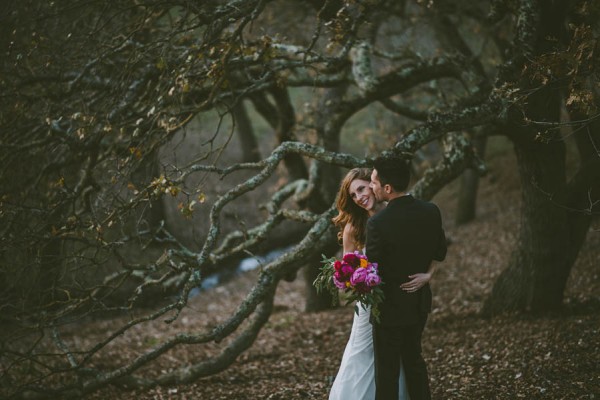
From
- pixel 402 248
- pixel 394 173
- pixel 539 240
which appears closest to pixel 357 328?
pixel 402 248

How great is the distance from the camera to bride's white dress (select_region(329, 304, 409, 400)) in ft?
15.6

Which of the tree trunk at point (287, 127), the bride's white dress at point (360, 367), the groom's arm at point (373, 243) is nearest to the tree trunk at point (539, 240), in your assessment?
the bride's white dress at point (360, 367)

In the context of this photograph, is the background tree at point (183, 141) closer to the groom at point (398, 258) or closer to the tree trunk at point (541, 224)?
the tree trunk at point (541, 224)

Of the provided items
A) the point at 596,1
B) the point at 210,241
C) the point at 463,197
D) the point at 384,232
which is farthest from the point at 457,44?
the point at 384,232

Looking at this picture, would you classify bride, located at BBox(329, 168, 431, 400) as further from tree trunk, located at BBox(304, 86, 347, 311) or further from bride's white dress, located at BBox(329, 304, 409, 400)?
tree trunk, located at BBox(304, 86, 347, 311)

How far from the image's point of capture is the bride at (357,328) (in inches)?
187

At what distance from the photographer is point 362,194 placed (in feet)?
16.3

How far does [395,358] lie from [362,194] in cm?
132

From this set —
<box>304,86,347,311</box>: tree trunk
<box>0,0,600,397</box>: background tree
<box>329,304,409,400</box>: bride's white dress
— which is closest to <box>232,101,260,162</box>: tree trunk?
<box>304,86,347,311</box>: tree trunk

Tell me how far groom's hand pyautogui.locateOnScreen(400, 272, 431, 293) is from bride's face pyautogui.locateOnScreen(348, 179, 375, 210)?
0.78 meters

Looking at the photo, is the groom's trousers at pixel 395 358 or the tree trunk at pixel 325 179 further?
the tree trunk at pixel 325 179

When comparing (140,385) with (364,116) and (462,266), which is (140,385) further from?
(364,116)

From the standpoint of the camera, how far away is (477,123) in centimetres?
611

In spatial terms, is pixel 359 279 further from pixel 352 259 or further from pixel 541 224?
pixel 541 224
